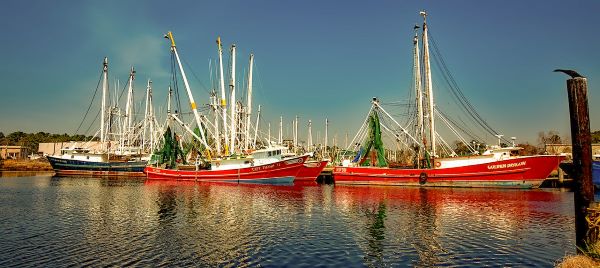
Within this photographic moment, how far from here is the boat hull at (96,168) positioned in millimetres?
84438

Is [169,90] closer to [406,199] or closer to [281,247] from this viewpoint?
[406,199]

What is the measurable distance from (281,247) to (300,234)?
3.15 meters

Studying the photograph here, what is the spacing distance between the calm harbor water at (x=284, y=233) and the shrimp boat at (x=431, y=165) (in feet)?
38.3

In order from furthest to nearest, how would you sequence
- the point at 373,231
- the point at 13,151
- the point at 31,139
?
the point at 31,139 < the point at 13,151 < the point at 373,231

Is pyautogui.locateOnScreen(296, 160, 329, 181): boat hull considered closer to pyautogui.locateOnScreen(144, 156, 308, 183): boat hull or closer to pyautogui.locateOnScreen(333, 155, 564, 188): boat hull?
pyautogui.locateOnScreen(144, 156, 308, 183): boat hull

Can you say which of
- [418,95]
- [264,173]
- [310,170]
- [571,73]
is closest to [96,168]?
[264,173]

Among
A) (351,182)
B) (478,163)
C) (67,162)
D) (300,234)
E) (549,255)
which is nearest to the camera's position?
(549,255)

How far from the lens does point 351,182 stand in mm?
58750

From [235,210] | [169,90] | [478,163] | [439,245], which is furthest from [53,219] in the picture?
[169,90]

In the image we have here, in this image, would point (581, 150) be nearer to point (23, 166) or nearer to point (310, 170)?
point (310, 170)

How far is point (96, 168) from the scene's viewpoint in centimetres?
8550

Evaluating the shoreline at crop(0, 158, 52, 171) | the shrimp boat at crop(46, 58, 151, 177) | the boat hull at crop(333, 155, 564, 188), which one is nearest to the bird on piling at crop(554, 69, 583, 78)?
the boat hull at crop(333, 155, 564, 188)

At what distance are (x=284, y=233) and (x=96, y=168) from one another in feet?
253

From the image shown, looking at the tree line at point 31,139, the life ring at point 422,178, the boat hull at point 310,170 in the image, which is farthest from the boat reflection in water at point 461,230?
the tree line at point 31,139
